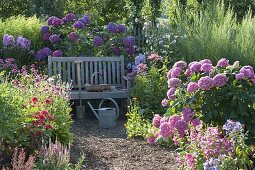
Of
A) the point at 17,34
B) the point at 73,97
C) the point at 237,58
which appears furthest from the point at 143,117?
the point at 17,34

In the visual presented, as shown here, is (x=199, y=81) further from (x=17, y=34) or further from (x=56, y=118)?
(x=17, y=34)

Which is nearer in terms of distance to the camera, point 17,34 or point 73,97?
point 73,97

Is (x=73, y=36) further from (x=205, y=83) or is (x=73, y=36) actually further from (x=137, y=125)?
(x=205, y=83)

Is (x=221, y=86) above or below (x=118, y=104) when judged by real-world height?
above

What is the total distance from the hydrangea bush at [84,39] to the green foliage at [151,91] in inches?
64.1

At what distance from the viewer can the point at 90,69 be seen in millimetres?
9164

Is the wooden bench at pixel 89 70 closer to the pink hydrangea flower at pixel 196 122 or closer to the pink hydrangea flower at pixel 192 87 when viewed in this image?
the pink hydrangea flower at pixel 196 122

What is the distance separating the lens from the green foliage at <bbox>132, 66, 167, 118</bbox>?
7.90 m

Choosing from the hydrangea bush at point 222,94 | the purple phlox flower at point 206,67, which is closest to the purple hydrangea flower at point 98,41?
the hydrangea bush at point 222,94

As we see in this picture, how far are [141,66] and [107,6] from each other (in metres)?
7.98

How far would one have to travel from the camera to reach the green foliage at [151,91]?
7898 millimetres

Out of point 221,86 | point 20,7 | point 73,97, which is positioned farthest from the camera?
point 20,7

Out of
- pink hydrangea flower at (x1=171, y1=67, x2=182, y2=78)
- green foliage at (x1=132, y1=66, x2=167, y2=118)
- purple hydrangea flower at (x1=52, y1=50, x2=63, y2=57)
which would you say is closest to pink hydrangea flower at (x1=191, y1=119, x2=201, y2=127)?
pink hydrangea flower at (x1=171, y1=67, x2=182, y2=78)

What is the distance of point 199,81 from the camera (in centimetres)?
525
